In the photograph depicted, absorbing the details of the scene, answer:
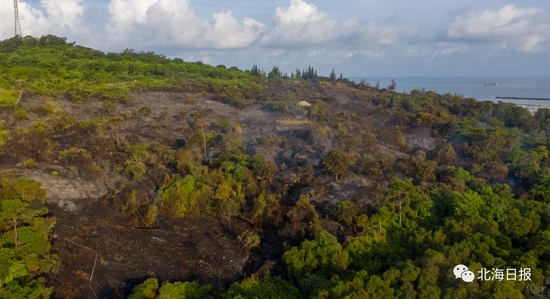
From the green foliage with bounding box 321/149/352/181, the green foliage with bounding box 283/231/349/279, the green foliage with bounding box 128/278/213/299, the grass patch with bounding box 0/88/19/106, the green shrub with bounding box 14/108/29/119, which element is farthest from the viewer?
the grass patch with bounding box 0/88/19/106

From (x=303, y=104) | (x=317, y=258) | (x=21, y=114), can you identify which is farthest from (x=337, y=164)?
(x=21, y=114)

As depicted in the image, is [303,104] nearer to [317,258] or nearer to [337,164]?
[337,164]

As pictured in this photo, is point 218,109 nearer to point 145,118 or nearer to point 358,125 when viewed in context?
point 145,118

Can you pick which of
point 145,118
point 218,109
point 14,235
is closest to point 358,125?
point 218,109

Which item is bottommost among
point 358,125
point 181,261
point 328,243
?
point 181,261

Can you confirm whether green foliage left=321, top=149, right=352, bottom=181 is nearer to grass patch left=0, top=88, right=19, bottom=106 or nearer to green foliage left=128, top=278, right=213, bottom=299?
green foliage left=128, top=278, right=213, bottom=299

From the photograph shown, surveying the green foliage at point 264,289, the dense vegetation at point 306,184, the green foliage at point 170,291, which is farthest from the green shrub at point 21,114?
the green foliage at point 264,289

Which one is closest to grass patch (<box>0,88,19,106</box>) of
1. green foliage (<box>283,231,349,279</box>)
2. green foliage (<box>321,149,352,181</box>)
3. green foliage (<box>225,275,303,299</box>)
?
green foliage (<box>321,149,352,181</box>)

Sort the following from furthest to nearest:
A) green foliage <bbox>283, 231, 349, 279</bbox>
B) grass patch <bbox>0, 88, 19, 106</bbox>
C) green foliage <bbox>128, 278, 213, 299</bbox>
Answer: grass patch <bbox>0, 88, 19, 106</bbox>, green foliage <bbox>283, 231, 349, 279</bbox>, green foliage <bbox>128, 278, 213, 299</bbox>
